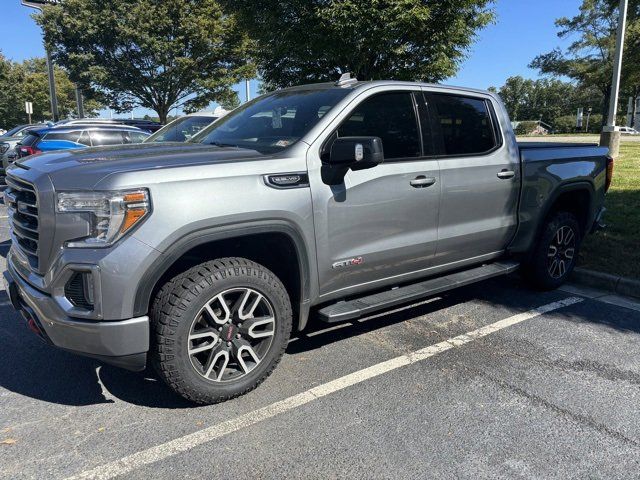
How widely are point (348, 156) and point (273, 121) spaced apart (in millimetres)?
961

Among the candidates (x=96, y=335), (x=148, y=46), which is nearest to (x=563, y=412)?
(x=96, y=335)

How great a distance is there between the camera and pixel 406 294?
3.93 m

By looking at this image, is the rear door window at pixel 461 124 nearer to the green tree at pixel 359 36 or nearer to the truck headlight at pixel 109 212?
the truck headlight at pixel 109 212

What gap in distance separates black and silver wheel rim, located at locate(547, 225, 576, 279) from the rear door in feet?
2.40

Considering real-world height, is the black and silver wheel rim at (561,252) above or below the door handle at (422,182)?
below

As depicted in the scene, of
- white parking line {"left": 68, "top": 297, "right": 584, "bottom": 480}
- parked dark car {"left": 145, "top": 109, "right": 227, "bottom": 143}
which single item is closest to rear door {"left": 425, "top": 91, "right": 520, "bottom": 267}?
white parking line {"left": 68, "top": 297, "right": 584, "bottom": 480}

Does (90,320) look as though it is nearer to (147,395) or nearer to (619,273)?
(147,395)

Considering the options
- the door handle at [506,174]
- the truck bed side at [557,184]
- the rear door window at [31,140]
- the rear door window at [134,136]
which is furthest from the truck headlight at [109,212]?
the rear door window at [31,140]

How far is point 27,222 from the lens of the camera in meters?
3.05

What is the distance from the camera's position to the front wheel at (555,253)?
5.12 metres

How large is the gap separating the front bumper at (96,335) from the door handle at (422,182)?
Answer: 6.91 feet

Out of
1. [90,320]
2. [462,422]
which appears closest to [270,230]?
[90,320]

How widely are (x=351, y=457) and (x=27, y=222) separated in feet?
7.45

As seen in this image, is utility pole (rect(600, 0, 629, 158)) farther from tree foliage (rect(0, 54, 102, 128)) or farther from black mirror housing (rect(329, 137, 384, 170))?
tree foliage (rect(0, 54, 102, 128))
